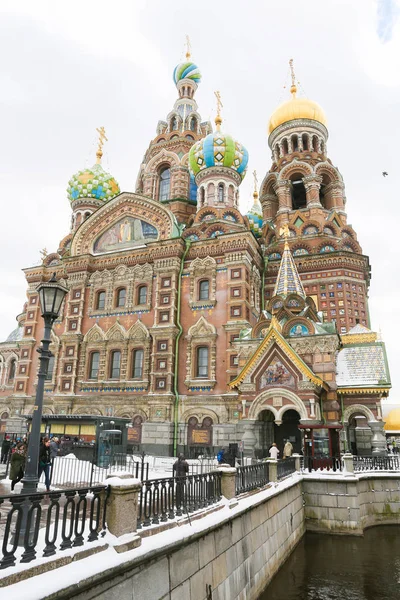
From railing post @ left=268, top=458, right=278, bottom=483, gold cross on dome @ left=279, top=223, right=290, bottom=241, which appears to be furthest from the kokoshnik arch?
railing post @ left=268, top=458, right=278, bottom=483

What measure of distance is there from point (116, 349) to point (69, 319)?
13.1ft

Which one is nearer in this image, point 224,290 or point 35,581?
point 35,581

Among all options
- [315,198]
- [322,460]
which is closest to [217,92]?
[315,198]

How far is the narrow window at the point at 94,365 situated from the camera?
25389 mm

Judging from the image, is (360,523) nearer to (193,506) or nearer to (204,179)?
(193,506)

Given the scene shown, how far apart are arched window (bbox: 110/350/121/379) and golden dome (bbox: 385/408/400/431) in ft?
52.3

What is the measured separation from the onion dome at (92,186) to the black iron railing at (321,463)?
76.3 feet

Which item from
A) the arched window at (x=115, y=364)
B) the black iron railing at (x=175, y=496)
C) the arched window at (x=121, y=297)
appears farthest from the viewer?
the arched window at (x=121, y=297)

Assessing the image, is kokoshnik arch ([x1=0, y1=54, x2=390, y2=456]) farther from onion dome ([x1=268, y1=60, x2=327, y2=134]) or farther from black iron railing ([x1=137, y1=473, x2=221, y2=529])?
black iron railing ([x1=137, y1=473, x2=221, y2=529])

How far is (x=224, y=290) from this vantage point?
23.7 metres

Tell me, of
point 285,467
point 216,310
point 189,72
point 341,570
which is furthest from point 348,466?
point 189,72

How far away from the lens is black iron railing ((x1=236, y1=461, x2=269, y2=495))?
29.4 feet

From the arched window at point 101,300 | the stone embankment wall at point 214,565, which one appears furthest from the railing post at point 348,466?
the arched window at point 101,300

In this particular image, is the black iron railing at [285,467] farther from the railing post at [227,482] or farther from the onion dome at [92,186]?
the onion dome at [92,186]
